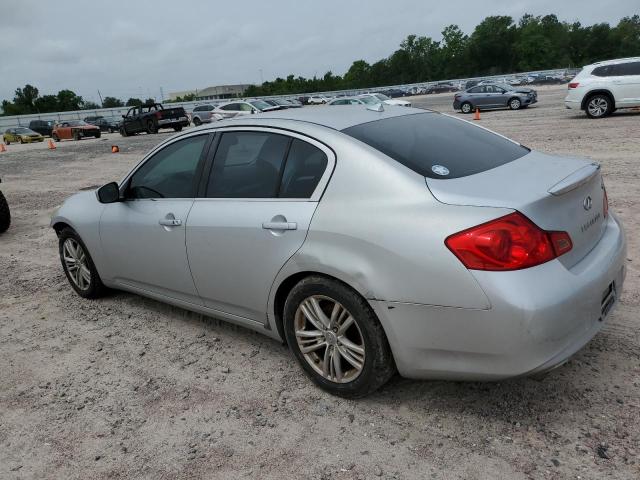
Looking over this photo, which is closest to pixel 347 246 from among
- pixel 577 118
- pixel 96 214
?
pixel 96 214

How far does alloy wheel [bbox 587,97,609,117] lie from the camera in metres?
15.9

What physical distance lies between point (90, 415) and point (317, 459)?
4.68ft

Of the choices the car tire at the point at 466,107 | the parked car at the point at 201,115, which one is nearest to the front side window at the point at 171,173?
the car tire at the point at 466,107

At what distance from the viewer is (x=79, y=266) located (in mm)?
4934

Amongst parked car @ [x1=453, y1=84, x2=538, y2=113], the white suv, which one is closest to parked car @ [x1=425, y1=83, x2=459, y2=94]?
parked car @ [x1=453, y1=84, x2=538, y2=113]

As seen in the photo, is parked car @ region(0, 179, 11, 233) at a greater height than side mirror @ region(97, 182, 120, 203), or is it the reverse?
side mirror @ region(97, 182, 120, 203)

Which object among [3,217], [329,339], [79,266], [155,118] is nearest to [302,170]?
[329,339]

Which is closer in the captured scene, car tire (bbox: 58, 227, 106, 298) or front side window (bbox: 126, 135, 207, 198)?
front side window (bbox: 126, 135, 207, 198)

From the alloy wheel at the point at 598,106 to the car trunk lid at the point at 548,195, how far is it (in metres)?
15.0

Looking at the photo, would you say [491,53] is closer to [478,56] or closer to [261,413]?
[478,56]

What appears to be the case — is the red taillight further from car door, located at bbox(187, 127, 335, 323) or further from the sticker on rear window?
car door, located at bbox(187, 127, 335, 323)

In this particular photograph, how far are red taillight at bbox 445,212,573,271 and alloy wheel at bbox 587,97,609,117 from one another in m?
15.8

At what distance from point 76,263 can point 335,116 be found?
293 centimetres

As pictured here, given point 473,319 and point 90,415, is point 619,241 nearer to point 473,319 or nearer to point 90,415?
point 473,319
